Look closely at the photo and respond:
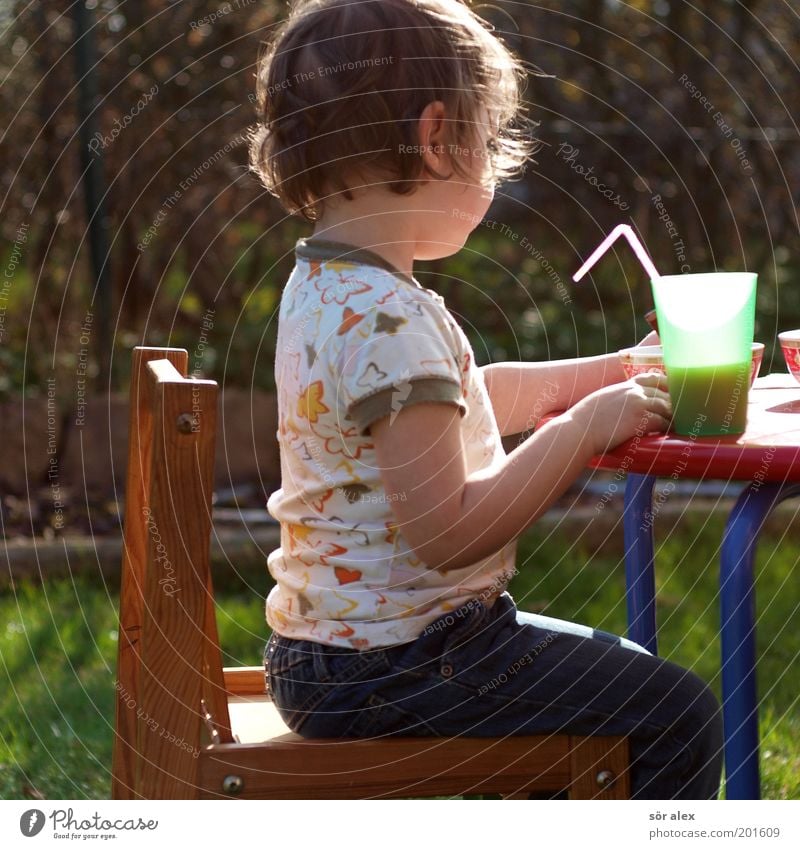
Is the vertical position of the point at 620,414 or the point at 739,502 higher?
the point at 620,414

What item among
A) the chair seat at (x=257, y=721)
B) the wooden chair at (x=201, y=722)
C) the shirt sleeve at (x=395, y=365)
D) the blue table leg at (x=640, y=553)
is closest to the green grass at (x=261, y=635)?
the blue table leg at (x=640, y=553)

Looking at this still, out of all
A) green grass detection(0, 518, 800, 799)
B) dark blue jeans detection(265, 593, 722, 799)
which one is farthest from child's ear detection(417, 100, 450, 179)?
green grass detection(0, 518, 800, 799)

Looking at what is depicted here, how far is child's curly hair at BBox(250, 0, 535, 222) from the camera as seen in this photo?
1.41 metres

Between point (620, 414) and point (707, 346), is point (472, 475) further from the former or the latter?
point (707, 346)

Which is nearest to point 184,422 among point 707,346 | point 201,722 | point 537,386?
point 201,722

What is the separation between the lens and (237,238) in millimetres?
4109

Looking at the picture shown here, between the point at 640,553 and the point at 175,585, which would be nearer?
the point at 175,585

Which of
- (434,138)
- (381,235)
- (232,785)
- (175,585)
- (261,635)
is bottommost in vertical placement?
(261,635)

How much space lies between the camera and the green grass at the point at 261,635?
7.38 ft

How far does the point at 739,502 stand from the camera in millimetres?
1362

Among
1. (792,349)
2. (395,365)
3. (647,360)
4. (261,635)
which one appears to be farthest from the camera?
(261,635)

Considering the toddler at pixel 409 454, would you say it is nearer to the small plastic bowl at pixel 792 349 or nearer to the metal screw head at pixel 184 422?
the metal screw head at pixel 184 422

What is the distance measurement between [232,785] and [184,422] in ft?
1.22
